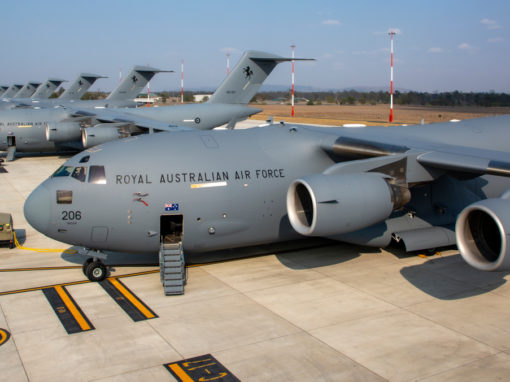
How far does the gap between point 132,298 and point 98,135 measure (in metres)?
16.0

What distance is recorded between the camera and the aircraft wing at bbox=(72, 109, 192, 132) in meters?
23.1

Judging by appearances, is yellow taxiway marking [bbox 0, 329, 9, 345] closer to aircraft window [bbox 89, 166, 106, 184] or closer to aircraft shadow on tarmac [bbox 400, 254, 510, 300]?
aircraft window [bbox 89, 166, 106, 184]

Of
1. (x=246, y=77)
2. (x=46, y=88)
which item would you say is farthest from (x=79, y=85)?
(x=246, y=77)

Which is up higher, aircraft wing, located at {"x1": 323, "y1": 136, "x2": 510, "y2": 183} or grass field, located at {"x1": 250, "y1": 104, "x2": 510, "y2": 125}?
grass field, located at {"x1": 250, "y1": 104, "x2": 510, "y2": 125}

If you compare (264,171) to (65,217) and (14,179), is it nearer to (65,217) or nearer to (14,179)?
(65,217)

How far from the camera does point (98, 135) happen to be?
2420 centimetres

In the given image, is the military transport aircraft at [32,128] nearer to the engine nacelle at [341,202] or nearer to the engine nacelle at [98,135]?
the engine nacelle at [98,135]

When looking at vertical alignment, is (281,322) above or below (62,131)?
below

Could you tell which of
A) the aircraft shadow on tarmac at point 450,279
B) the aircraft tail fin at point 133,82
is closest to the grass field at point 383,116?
the aircraft tail fin at point 133,82

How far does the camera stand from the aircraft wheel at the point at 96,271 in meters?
10.3

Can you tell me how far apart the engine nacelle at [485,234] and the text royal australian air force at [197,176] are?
149 inches

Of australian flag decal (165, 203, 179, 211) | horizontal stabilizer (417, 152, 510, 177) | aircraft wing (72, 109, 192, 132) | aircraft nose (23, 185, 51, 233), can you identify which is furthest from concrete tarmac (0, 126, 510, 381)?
aircraft wing (72, 109, 192, 132)

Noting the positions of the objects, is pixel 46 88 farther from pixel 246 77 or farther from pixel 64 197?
pixel 64 197

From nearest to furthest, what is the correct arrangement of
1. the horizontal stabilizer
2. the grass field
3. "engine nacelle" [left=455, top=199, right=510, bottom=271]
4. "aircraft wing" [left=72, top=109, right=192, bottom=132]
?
"engine nacelle" [left=455, top=199, right=510, bottom=271], the horizontal stabilizer, "aircraft wing" [left=72, top=109, right=192, bottom=132], the grass field
